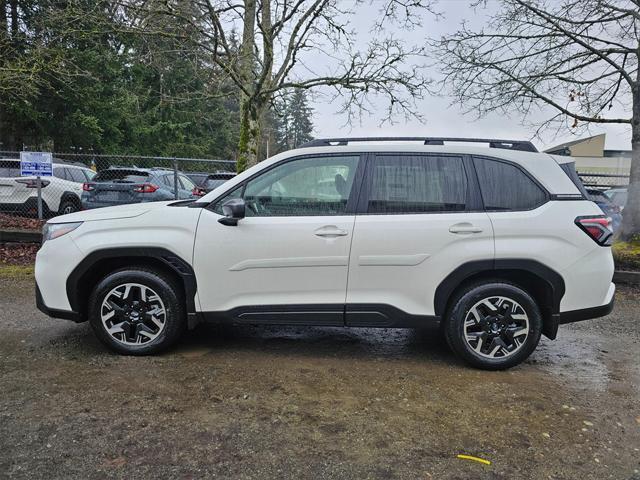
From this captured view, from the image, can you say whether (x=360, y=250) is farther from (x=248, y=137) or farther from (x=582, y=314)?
(x=248, y=137)

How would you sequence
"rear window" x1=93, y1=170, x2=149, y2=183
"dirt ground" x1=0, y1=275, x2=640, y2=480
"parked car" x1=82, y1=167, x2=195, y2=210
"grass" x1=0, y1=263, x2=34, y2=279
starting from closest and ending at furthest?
"dirt ground" x1=0, y1=275, x2=640, y2=480
"grass" x1=0, y1=263, x2=34, y2=279
"parked car" x1=82, y1=167, x2=195, y2=210
"rear window" x1=93, y1=170, x2=149, y2=183

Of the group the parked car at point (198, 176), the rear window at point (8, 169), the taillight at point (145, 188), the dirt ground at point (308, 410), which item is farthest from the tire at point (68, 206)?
the dirt ground at point (308, 410)

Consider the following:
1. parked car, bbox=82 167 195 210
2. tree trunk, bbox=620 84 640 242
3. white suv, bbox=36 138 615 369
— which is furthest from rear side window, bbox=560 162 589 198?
parked car, bbox=82 167 195 210

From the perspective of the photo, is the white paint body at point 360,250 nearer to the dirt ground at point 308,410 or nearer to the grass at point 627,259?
the dirt ground at point 308,410

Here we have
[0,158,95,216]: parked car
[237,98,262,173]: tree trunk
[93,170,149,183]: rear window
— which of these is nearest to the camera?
[237,98,262,173]: tree trunk

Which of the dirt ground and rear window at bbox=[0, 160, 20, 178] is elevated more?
rear window at bbox=[0, 160, 20, 178]

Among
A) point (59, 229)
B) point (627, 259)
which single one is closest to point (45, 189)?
point (59, 229)

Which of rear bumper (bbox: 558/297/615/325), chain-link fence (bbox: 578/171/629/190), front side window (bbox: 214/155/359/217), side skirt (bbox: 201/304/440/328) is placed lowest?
side skirt (bbox: 201/304/440/328)

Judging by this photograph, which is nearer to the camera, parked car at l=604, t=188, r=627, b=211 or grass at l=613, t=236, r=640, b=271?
grass at l=613, t=236, r=640, b=271

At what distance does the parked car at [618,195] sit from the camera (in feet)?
36.4

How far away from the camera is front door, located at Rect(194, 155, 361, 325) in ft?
12.7

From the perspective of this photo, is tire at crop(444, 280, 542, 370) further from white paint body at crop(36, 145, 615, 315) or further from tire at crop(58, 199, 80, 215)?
tire at crop(58, 199, 80, 215)

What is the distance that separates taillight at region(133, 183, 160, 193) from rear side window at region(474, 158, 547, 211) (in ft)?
28.1

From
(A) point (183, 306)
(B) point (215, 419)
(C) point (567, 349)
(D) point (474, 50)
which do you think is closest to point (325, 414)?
(B) point (215, 419)
